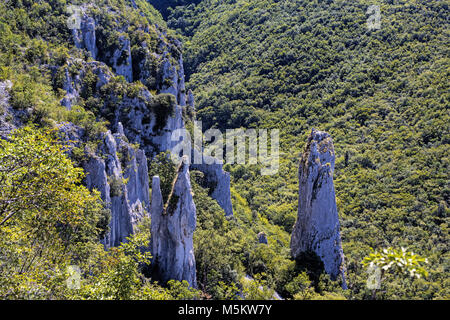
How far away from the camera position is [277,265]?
92.4 feet

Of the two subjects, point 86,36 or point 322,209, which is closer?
point 322,209

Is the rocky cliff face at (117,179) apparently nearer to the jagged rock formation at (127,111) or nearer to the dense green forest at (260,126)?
the jagged rock formation at (127,111)

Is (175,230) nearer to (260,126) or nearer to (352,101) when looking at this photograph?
(260,126)

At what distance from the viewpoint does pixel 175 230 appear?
21.1 m

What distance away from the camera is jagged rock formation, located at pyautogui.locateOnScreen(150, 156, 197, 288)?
21078 millimetres

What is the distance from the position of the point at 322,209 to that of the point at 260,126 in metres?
50.5

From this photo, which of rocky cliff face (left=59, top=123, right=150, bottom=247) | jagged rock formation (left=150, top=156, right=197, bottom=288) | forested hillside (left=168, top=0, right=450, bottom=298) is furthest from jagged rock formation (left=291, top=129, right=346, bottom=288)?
rocky cliff face (left=59, top=123, right=150, bottom=247)

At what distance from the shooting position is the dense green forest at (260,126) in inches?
452

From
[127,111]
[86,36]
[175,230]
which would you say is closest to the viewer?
[175,230]

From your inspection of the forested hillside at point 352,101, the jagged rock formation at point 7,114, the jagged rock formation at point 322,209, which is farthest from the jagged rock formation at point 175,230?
the forested hillside at point 352,101

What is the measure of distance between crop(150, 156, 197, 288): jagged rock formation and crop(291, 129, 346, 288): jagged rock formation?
12.3m

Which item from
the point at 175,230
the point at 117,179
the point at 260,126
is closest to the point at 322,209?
the point at 175,230

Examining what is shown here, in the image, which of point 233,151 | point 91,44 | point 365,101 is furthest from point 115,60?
point 365,101

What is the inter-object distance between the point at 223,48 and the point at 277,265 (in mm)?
85035
